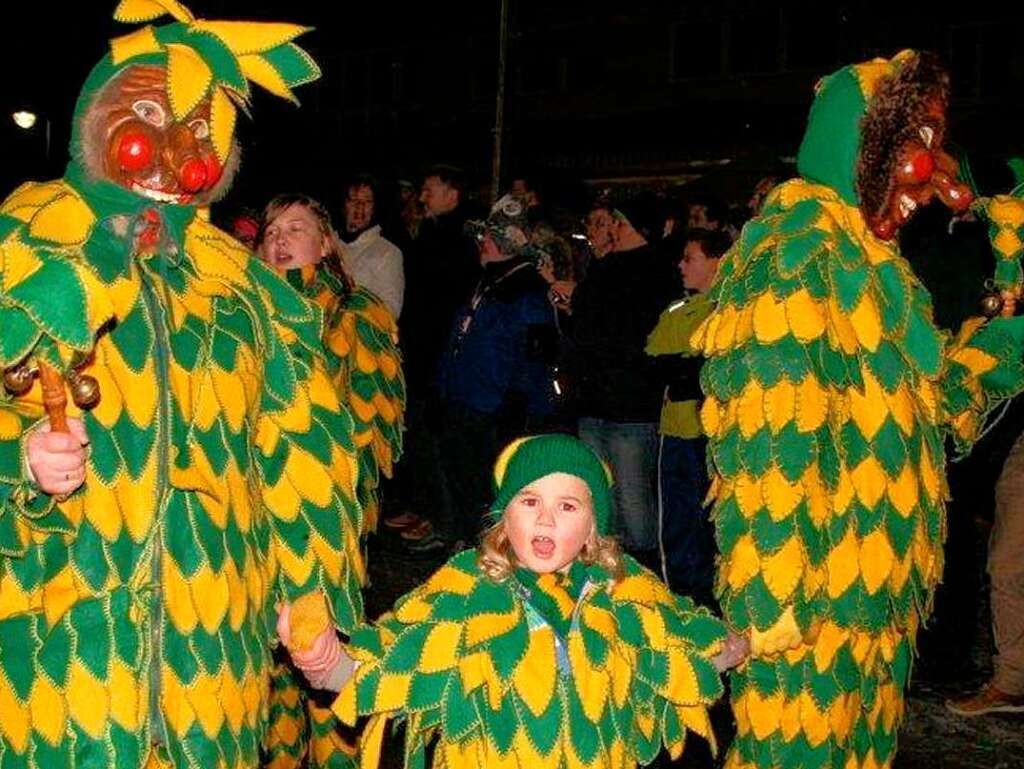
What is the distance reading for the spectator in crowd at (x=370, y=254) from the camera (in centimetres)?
746

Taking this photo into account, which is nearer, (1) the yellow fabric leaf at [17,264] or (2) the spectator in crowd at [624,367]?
(1) the yellow fabric leaf at [17,264]

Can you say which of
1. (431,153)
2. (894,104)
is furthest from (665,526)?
(431,153)

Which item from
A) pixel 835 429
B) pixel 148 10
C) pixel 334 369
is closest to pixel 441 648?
pixel 835 429

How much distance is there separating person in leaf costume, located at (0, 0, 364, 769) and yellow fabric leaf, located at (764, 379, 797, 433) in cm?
108

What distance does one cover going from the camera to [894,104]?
348cm

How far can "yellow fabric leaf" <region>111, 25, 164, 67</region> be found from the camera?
2564 millimetres

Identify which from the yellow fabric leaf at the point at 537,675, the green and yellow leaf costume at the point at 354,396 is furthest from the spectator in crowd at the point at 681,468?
the yellow fabric leaf at the point at 537,675

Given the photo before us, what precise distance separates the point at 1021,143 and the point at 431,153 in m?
11.4

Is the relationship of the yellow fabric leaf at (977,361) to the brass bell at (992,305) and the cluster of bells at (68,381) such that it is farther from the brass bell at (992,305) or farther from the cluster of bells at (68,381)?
the cluster of bells at (68,381)

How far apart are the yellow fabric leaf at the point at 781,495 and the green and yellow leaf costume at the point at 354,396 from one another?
163 centimetres

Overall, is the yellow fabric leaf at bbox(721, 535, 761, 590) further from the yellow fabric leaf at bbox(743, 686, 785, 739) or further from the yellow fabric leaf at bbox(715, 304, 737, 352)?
the yellow fabric leaf at bbox(715, 304, 737, 352)

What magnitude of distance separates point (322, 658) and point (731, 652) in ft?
3.30

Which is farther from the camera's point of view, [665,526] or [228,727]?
[665,526]

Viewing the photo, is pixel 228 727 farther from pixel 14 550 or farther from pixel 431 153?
pixel 431 153
